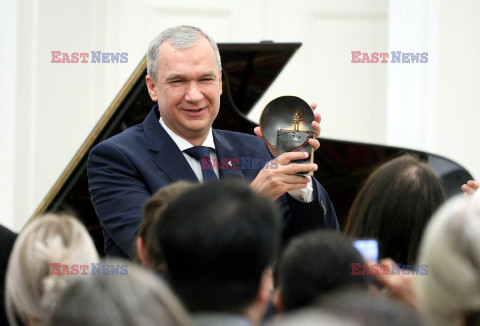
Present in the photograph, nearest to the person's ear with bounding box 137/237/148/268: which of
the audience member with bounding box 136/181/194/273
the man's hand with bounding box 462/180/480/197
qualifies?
the audience member with bounding box 136/181/194/273

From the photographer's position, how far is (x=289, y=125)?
2.29 metres

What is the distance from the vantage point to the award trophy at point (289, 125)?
2232 mm

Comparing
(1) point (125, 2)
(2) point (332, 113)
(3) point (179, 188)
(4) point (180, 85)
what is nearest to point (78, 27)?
(1) point (125, 2)

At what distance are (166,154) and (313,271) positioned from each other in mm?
1273

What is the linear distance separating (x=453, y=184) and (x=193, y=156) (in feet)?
4.31

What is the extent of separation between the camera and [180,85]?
2.56 m

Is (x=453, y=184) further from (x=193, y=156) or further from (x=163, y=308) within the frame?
(x=163, y=308)

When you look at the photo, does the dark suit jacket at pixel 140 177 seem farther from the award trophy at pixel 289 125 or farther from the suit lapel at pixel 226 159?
the award trophy at pixel 289 125

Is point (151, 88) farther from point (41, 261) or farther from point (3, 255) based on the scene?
point (41, 261)

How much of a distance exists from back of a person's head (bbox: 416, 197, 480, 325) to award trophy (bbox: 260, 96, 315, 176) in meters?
1.01

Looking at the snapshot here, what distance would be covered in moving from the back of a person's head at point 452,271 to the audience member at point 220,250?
0.25 meters

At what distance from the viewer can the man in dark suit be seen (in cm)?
239

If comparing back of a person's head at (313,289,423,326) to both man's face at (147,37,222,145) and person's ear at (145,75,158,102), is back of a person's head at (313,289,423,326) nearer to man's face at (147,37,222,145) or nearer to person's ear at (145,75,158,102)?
man's face at (147,37,222,145)

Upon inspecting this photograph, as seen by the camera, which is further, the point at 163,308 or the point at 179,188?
the point at 179,188
